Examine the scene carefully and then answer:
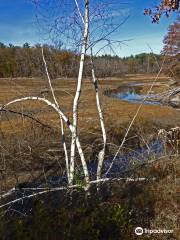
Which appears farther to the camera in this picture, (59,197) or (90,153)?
(90,153)

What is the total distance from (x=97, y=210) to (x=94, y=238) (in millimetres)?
908

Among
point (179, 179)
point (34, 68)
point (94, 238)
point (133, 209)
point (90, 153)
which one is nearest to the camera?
point (94, 238)

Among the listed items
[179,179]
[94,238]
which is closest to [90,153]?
[179,179]

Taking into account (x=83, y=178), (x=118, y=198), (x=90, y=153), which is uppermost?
(x=83, y=178)

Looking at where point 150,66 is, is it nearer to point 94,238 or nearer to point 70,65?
point 70,65

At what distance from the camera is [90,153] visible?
1636 cm

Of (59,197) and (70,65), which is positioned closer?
(59,197)

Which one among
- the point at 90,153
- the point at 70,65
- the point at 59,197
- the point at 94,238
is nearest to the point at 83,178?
the point at 59,197

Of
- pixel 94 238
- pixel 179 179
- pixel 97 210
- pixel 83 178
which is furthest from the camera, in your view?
pixel 179 179

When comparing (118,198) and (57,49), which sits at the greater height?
(57,49)

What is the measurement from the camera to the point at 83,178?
7.70m

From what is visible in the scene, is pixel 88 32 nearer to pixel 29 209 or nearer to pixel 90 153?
pixel 29 209

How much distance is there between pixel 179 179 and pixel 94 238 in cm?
372

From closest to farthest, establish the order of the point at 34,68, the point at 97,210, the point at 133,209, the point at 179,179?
1. the point at 97,210
2. the point at 133,209
3. the point at 34,68
4. the point at 179,179
